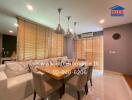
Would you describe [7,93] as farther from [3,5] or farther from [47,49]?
[47,49]

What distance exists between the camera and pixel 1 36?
658 cm

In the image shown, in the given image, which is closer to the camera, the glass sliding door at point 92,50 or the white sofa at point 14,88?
the white sofa at point 14,88

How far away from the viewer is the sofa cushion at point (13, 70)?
2427mm

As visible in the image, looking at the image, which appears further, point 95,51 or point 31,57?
point 95,51

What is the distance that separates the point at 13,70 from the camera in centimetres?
251

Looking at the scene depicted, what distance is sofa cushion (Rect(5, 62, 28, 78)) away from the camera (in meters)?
2.43

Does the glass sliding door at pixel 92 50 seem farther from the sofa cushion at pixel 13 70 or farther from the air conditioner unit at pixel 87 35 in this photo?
the sofa cushion at pixel 13 70

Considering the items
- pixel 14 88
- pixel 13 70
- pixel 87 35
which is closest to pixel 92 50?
pixel 87 35

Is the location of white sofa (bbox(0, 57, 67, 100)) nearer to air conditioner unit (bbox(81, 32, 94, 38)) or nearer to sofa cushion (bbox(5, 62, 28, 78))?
sofa cushion (bbox(5, 62, 28, 78))

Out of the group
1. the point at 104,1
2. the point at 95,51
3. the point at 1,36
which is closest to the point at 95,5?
the point at 104,1

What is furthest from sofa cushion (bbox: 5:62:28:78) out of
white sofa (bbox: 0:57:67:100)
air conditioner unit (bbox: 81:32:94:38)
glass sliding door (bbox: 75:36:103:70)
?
air conditioner unit (bbox: 81:32:94:38)

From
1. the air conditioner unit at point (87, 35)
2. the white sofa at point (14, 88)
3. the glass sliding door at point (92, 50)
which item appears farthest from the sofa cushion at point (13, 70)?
the air conditioner unit at point (87, 35)

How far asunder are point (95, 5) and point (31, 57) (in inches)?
125

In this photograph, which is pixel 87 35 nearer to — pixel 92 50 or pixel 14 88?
pixel 92 50
